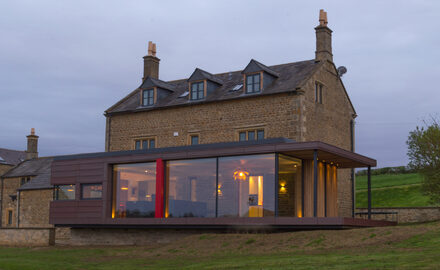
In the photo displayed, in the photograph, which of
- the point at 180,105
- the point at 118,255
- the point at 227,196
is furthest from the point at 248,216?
the point at 180,105

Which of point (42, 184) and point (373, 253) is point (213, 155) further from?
point (42, 184)

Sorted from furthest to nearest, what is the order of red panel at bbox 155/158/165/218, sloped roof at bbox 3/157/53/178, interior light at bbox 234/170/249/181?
1. sloped roof at bbox 3/157/53/178
2. red panel at bbox 155/158/165/218
3. interior light at bbox 234/170/249/181

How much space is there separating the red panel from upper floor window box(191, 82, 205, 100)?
24.6 ft

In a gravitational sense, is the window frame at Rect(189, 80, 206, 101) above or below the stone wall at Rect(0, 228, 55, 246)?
above

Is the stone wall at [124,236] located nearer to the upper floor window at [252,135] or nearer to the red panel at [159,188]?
the red panel at [159,188]

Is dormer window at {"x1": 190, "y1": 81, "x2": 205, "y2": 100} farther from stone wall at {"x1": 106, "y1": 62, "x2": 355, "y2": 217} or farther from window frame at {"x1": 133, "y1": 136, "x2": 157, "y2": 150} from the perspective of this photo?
window frame at {"x1": 133, "y1": 136, "x2": 157, "y2": 150}

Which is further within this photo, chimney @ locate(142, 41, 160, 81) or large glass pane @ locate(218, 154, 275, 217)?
chimney @ locate(142, 41, 160, 81)

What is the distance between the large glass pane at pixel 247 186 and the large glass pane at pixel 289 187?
60 centimetres

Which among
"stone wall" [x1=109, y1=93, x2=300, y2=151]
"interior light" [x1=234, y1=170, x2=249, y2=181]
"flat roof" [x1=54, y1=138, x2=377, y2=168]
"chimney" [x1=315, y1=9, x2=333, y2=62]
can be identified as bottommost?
"interior light" [x1=234, y1=170, x2=249, y2=181]

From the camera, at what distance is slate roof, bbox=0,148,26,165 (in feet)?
183

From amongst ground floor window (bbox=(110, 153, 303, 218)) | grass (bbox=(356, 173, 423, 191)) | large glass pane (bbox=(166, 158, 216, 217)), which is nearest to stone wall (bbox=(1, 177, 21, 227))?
ground floor window (bbox=(110, 153, 303, 218))

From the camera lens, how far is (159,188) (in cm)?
2428

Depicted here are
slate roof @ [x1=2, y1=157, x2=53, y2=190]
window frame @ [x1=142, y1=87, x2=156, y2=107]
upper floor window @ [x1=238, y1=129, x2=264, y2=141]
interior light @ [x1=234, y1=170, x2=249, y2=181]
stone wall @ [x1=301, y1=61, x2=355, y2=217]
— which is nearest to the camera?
interior light @ [x1=234, y1=170, x2=249, y2=181]

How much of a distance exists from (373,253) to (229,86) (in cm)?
1774
